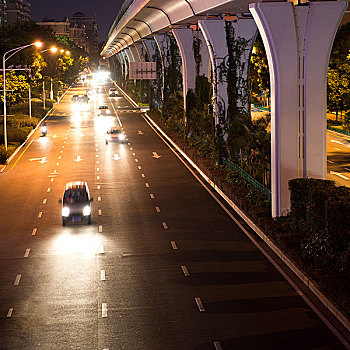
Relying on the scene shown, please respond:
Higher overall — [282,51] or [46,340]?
[282,51]

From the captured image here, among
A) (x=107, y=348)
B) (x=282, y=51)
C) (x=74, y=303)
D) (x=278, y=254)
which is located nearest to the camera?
(x=107, y=348)

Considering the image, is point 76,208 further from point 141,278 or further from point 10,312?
point 10,312

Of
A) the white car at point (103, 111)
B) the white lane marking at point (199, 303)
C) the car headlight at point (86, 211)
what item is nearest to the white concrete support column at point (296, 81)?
the car headlight at point (86, 211)

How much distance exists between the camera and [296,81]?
92.0ft

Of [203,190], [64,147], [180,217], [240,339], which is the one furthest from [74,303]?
[64,147]

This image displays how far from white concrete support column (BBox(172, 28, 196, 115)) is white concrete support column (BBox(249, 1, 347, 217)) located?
101 feet

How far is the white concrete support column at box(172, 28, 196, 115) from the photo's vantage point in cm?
5859

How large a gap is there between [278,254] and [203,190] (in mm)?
14202

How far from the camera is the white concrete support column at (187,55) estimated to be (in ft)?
Result: 192

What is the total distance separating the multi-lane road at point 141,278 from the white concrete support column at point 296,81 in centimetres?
366

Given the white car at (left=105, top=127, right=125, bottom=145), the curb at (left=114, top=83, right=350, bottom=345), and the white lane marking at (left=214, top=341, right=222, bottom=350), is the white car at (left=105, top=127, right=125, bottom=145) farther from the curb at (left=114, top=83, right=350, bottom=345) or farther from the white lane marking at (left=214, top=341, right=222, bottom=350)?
the white lane marking at (left=214, top=341, right=222, bottom=350)

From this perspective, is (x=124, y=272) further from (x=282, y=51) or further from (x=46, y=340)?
(x=282, y=51)

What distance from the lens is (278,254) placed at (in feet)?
82.9

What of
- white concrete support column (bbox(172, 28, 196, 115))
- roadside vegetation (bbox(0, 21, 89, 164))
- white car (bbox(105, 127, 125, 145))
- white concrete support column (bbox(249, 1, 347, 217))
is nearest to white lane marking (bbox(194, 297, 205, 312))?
white concrete support column (bbox(249, 1, 347, 217))
